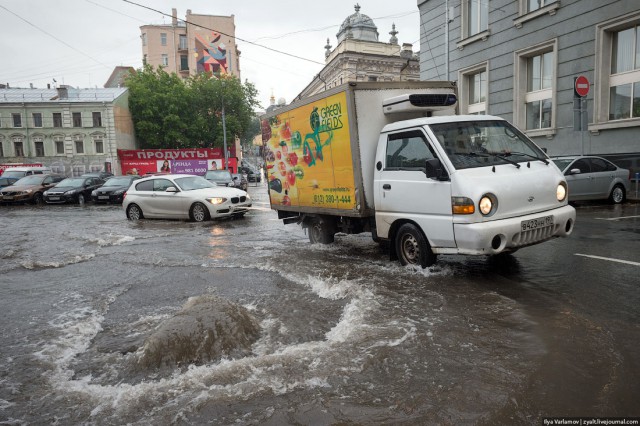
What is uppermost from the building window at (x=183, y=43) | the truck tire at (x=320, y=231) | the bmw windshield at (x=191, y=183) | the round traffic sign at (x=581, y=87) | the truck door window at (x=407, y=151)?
the building window at (x=183, y=43)

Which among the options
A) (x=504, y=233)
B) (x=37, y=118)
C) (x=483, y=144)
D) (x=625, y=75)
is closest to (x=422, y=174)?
(x=483, y=144)

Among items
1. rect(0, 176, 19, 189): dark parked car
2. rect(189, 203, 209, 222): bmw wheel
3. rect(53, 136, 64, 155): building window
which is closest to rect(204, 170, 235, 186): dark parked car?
rect(189, 203, 209, 222): bmw wheel

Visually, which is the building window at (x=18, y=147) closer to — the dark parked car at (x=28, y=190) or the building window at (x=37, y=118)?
the building window at (x=37, y=118)

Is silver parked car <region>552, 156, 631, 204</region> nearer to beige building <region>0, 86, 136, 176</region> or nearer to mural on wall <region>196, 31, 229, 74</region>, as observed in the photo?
beige building <region>0, 86, 136, 176</region>

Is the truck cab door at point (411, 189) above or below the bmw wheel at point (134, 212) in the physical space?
above

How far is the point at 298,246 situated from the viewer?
916 cm

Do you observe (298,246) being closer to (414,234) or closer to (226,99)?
(414,234)

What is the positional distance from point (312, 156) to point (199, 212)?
6900 millimetres

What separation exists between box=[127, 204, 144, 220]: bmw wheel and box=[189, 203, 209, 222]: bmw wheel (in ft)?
7.36

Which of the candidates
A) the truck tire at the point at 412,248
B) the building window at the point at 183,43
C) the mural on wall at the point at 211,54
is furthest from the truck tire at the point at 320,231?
the building window at the point at 183,43

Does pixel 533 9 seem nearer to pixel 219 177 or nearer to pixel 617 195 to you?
pixel 617 195

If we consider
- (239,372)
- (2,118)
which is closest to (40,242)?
(239,372)

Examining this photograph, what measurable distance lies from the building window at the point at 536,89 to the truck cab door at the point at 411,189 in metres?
14.7

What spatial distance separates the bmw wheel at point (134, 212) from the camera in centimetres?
1507
